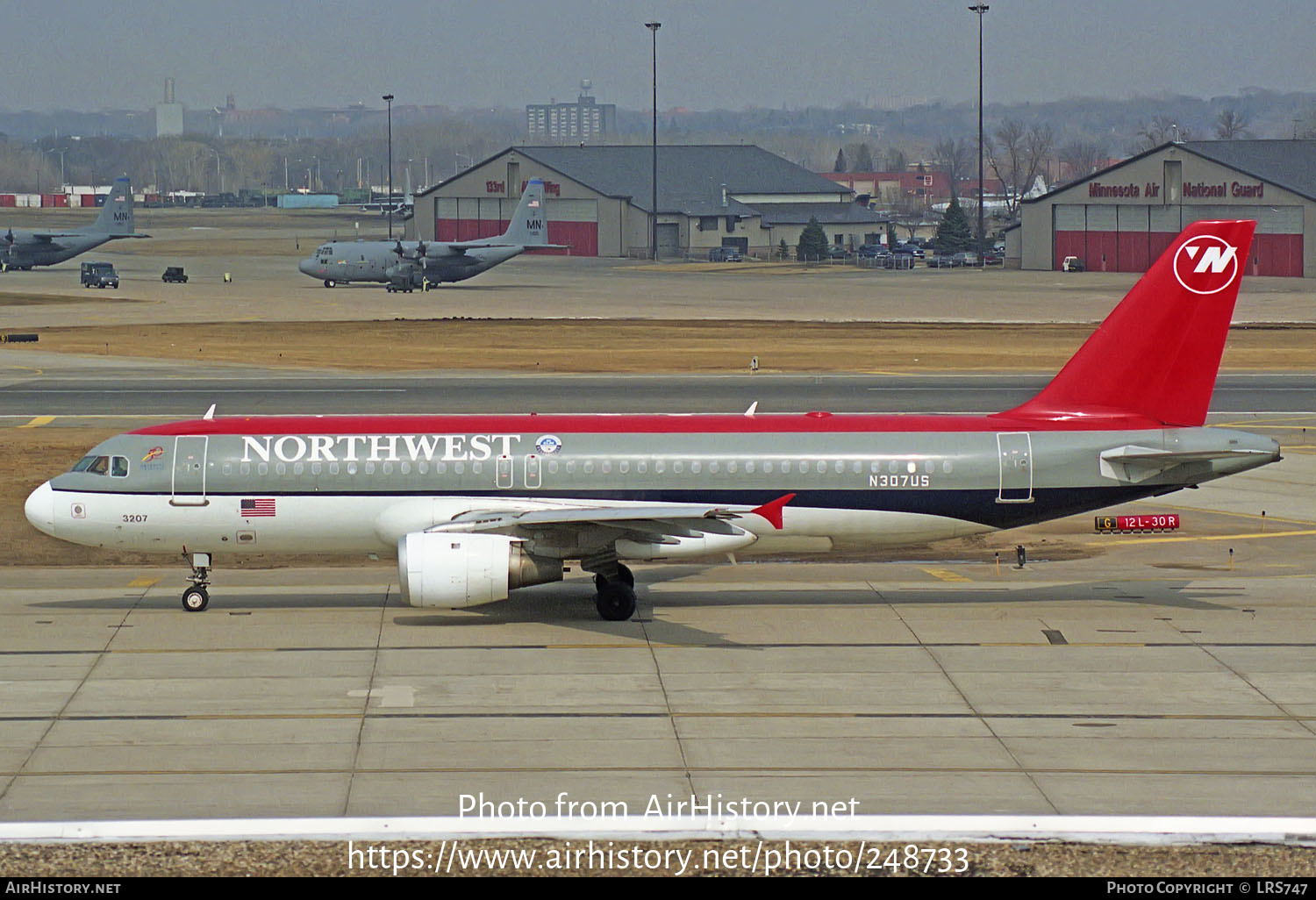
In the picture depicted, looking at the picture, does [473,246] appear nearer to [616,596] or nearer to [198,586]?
[198,586]

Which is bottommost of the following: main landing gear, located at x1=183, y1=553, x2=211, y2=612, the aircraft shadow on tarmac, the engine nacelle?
the aircraft shadow on tarmac

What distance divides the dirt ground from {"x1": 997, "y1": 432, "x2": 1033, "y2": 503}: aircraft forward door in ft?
139

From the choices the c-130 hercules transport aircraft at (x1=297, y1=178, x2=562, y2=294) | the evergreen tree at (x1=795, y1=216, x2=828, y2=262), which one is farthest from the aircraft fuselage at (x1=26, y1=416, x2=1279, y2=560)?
the evergreen tree at (x1=795, y1=216, x2=828, y2=262)

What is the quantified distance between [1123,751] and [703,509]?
9.92 metres

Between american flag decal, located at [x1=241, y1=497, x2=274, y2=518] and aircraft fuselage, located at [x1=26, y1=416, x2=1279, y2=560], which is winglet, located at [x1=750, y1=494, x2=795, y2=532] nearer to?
aircraft fuselage, located at [x1=26, y1=416, x2=1279, y2=560]

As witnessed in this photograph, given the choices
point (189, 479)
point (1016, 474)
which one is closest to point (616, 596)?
point (1016, 474)

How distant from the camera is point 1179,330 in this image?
112 ft

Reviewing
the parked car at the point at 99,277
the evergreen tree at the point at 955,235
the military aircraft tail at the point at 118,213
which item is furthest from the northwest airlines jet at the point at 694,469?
the evergreen tree at the point at 955,235

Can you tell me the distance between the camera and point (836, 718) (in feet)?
84.6

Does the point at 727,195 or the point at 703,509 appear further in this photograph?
the point at 727,195

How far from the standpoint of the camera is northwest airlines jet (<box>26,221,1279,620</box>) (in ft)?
109
